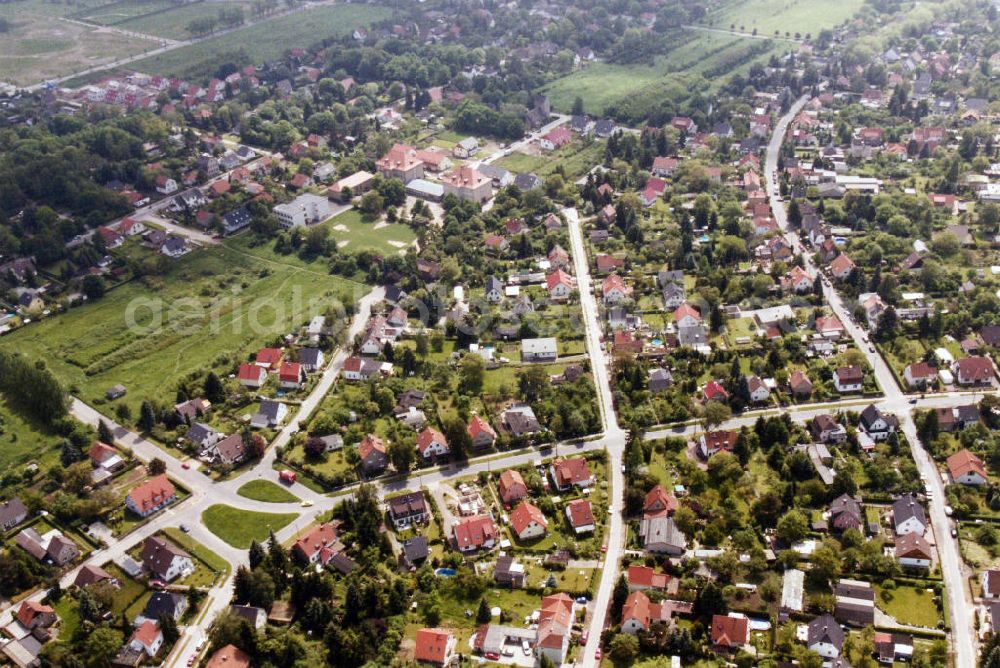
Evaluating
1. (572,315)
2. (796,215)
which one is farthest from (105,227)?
(796,215)

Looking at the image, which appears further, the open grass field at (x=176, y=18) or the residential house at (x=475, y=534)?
the open grass field at (x=176, y=18)

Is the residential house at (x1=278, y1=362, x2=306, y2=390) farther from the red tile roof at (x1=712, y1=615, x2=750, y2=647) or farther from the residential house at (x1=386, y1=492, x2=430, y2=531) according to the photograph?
the red tile roof at (x1=712, y1=615, x2=750, y2=647)

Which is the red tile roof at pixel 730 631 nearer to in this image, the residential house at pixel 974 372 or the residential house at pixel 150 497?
the residential house at pixel 974 372

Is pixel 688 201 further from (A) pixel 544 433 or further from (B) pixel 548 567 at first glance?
(B) pixel 548 567

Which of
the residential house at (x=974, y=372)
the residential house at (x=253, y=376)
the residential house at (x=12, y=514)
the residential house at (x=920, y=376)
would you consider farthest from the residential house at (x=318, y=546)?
the residential house at (x=974, y=372)

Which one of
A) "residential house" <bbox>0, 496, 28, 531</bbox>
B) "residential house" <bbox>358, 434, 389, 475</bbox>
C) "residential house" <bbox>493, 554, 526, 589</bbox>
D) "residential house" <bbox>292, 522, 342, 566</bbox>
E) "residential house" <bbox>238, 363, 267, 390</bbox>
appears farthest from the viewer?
"residential house" <bbox>238, 363, 267, 390</bbox>

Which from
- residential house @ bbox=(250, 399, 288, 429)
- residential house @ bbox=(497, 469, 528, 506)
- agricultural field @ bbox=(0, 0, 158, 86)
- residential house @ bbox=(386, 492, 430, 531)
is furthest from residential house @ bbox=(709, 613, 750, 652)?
agricultural field @ bbox=(0, 0, 158, 86)

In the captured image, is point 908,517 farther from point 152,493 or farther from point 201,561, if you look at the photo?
point 152,493
